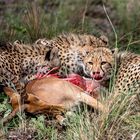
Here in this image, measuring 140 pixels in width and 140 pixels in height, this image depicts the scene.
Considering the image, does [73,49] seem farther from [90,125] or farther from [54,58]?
[90,125]

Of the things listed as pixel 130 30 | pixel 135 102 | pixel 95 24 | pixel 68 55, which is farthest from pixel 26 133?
pixel 95 24

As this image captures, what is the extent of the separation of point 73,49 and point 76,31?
1.87 metres

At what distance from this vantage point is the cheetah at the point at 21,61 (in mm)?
8633

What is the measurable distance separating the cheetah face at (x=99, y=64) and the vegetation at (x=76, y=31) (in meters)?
0.35

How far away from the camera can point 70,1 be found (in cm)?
1321

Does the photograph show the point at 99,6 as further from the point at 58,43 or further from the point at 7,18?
the point at 58,43

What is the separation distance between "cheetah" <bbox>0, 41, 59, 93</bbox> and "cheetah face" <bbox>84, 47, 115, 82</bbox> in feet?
1.31

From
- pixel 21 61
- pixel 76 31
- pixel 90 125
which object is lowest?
pixel 76 31

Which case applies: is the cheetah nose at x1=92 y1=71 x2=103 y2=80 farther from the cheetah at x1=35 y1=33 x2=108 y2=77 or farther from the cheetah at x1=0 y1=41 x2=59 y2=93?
the cheetah at x1=0 y1=41 x2=59 y2=93

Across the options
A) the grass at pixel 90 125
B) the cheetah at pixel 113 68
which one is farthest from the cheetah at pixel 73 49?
the grass at pixel 90 125

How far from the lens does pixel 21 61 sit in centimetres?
896

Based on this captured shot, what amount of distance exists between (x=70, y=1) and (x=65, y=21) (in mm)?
1293

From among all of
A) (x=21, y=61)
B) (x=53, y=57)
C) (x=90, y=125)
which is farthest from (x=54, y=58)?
(x=90, y=125)

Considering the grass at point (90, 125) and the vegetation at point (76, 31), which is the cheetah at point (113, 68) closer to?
the vegetation at point (76, 31)
